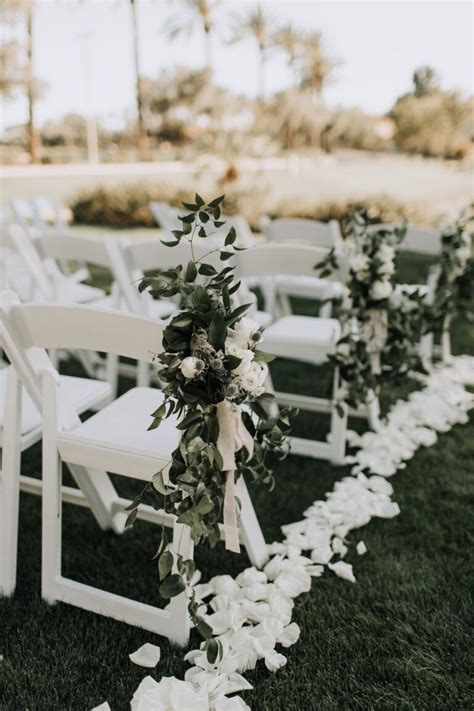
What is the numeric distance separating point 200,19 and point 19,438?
1868 centimetres

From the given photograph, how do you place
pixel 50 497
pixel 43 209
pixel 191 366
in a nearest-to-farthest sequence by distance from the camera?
pixel 191 366 < pixel 50 497 < pixel 43 209

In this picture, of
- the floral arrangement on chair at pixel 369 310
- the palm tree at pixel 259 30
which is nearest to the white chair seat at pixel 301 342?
the floral arrangement on chair at pixel 369 310

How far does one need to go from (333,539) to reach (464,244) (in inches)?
94.2

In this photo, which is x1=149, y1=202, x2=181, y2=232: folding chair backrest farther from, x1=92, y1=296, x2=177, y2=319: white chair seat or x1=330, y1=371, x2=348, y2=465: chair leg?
x1=330, y1=371, x2=348, y2=465: chair leg

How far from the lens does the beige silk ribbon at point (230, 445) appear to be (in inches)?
65.1

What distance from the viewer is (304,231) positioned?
4176mm

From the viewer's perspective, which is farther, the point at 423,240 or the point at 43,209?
the point at 43,209

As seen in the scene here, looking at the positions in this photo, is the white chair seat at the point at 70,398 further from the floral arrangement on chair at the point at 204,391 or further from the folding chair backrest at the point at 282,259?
the folding chair backrest at the point at 282,259

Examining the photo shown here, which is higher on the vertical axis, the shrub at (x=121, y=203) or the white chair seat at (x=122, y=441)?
the white chair seat at (x=122, y=441)

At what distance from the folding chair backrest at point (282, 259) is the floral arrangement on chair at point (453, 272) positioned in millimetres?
1332

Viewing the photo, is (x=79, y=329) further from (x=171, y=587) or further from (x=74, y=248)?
(x=74, y=248)

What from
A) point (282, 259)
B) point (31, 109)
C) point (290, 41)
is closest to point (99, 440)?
point (282, 259)

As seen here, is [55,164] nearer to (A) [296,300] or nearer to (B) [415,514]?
(A) [296,300]

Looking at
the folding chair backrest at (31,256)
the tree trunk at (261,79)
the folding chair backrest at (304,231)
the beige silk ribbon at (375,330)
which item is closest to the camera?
the beige silk ribbon at (375,330)
